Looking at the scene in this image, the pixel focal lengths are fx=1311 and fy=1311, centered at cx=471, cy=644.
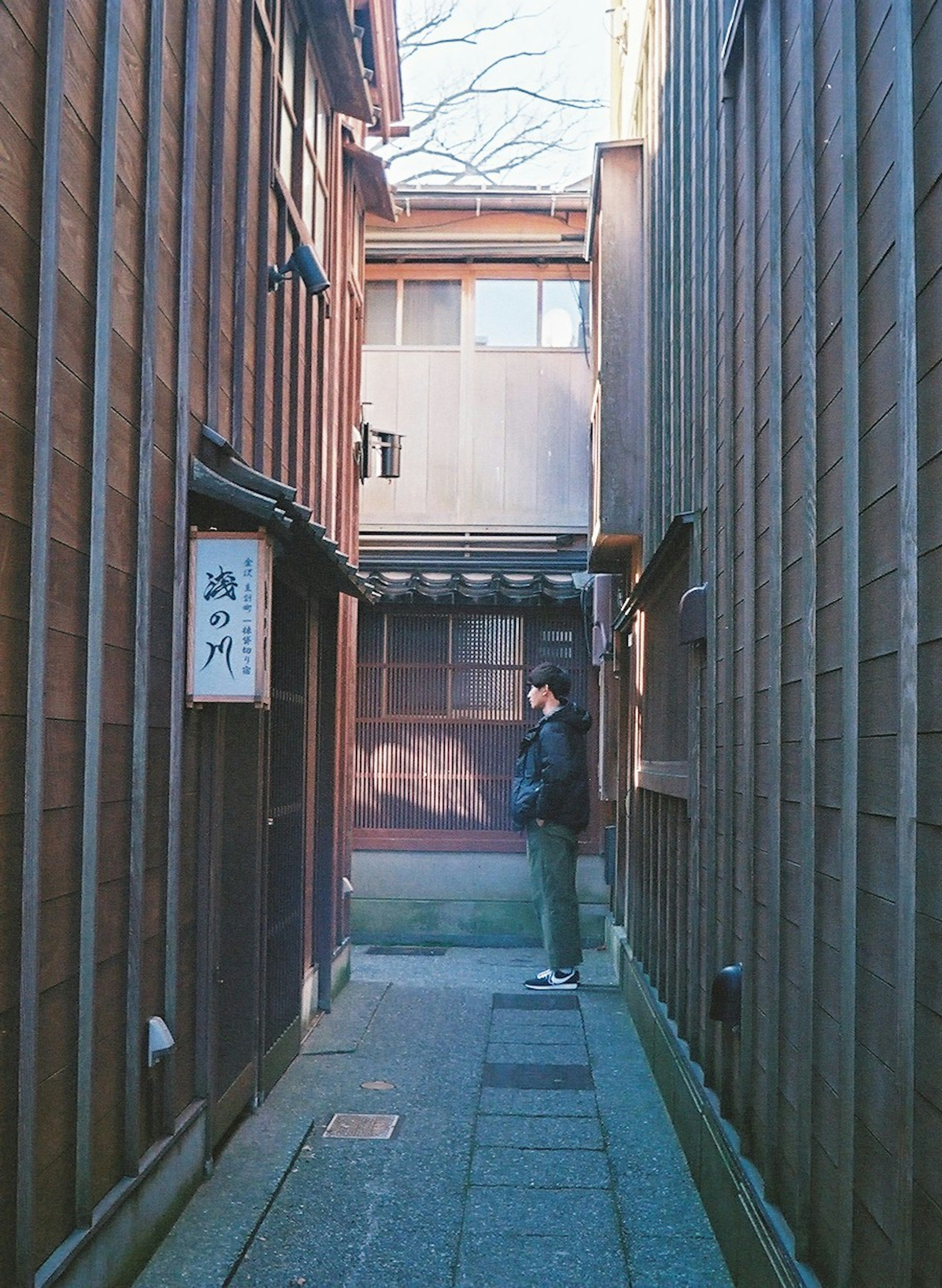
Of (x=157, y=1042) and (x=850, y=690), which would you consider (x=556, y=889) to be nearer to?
(x=157, y=1042)

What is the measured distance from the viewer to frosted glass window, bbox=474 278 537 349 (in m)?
15.6

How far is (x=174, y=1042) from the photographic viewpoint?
18.6ft

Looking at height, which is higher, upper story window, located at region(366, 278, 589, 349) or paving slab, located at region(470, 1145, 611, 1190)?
upper story window, located at region(366, 278, 589, 349)

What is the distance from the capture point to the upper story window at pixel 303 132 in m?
8.45

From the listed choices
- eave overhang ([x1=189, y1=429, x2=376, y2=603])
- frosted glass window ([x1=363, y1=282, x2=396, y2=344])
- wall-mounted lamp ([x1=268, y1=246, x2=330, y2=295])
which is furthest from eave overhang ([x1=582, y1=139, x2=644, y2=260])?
eave overhang ([x1=189, y1=429, x2=376, y2=603])

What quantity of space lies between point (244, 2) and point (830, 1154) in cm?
643

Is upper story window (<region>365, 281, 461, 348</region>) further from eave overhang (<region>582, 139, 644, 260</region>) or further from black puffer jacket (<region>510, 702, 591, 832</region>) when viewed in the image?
black puffer jacket (<region>510, 702, 591, 832</region>)

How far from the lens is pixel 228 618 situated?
19.7 feet

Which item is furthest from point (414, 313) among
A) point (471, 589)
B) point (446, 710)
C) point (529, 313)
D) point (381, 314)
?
point (446, 710)

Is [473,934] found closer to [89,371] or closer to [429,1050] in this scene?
[429,1050]

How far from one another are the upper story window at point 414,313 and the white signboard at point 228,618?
32.8 feet

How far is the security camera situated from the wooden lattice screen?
863 cm

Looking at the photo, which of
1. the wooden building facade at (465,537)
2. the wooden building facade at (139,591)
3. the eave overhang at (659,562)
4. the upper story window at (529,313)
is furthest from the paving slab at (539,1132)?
the upper story window at (529,313)

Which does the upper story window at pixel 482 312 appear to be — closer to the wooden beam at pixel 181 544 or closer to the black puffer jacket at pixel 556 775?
the black puffer jacket at pixel 556 775
